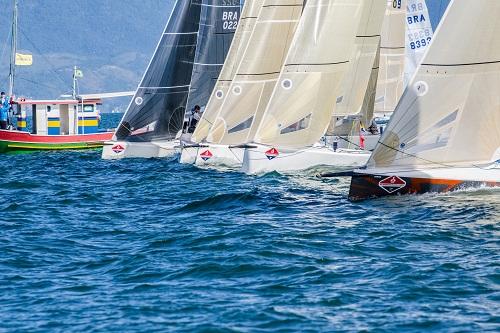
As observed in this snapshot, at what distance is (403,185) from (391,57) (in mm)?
18995

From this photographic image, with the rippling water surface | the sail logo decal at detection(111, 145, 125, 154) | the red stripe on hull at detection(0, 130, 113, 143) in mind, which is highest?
the rippling water surface

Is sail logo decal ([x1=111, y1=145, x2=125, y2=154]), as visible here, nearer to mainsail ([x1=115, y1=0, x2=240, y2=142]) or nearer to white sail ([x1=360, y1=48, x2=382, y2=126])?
mainsail ([x1=115, y1=0, x2=240, y2=142])

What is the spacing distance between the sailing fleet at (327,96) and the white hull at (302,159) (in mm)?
29

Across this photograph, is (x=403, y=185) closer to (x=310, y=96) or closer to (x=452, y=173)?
(x=452, y=173)

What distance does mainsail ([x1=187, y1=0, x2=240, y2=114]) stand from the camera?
38656 millimetres

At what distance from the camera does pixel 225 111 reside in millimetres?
32250

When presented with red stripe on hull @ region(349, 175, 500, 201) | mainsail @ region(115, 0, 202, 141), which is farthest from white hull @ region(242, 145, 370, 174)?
mainsail @ region(115, 0, 202, 141)

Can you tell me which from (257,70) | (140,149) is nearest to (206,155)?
(257,70)

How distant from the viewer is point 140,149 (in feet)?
124

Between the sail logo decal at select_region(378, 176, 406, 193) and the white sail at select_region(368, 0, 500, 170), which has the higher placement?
the white sail at select_region(368, 0, 500, 170)

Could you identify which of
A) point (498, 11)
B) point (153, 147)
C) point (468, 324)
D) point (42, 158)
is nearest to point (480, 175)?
point (498, 11)

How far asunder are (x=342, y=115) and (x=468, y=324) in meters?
17.0

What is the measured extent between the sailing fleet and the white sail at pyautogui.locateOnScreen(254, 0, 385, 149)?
0.09ft

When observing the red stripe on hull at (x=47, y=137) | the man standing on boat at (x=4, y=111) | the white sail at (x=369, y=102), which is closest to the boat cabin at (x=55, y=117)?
the man standing on boat at (x=4, y=111)
